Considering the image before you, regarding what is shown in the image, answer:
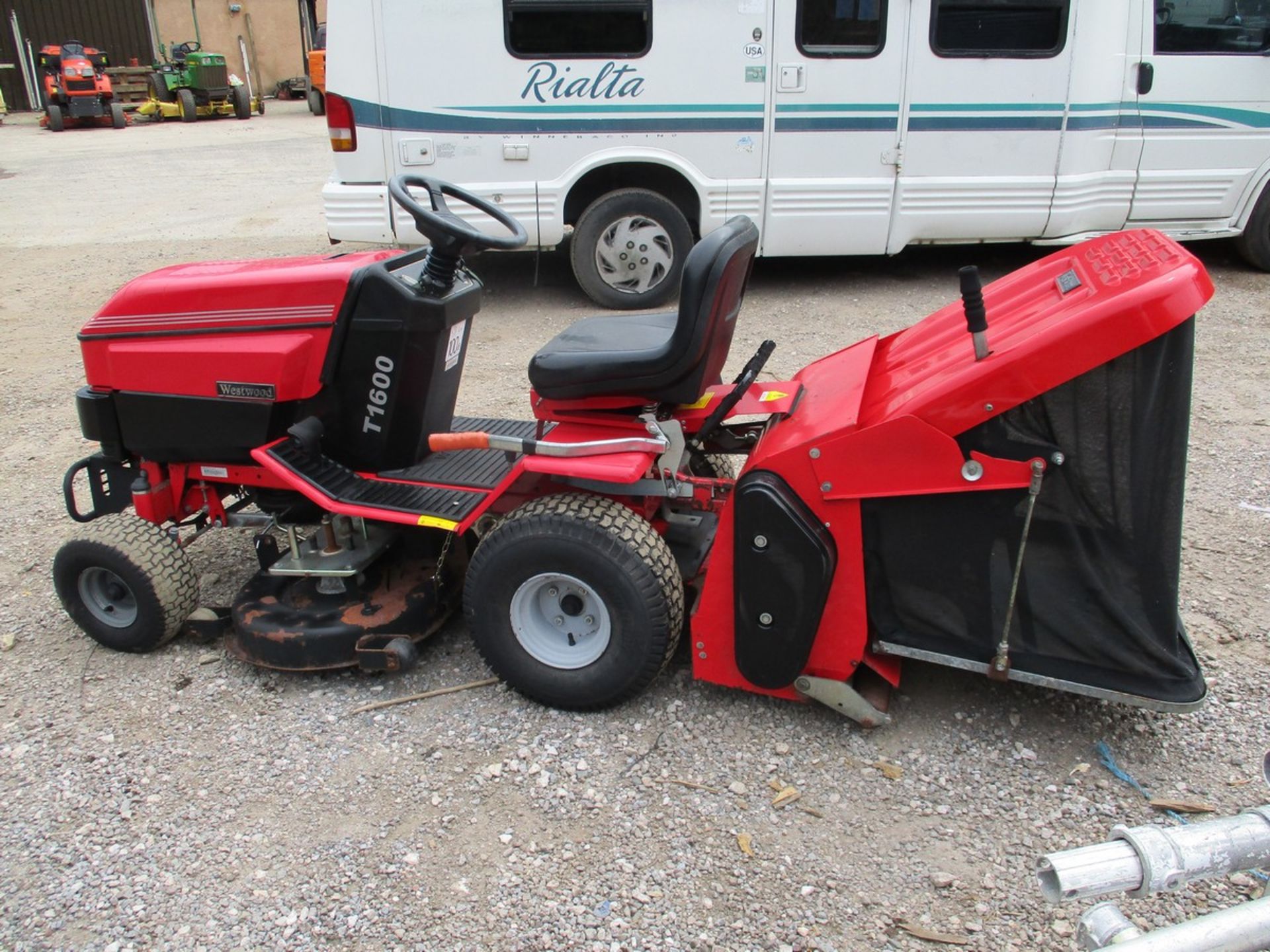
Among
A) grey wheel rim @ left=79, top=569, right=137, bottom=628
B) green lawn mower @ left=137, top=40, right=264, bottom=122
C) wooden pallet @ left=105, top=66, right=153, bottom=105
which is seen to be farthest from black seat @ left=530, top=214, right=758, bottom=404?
wooden pallet @ left=105, top=66, right=153, bottom=105

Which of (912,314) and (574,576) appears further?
(912,314)

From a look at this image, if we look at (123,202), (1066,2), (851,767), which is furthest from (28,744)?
(123,202)

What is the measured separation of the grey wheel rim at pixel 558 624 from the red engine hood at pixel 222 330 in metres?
0.94

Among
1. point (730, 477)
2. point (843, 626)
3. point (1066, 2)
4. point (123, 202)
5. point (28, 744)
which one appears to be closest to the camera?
point (843, 626)

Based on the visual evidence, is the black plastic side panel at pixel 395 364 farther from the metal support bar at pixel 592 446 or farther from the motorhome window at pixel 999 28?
the motorhome window at pixel 999 28

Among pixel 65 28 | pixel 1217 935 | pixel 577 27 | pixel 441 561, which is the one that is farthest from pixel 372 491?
pixel 65 28

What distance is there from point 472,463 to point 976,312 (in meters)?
1.69

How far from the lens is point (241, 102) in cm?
1945

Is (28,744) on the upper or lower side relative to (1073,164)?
lower

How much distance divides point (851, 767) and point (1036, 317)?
4.02ft

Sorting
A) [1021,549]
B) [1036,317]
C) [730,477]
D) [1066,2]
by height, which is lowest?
[730,477]

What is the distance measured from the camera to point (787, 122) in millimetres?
6469

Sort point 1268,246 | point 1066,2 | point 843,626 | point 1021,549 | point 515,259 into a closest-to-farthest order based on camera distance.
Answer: point 1021,549
point 843,626
point 1066,2
point 1268,246
point 515,259

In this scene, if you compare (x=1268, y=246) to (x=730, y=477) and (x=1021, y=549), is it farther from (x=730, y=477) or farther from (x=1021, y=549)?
(x=1021, y=549)
